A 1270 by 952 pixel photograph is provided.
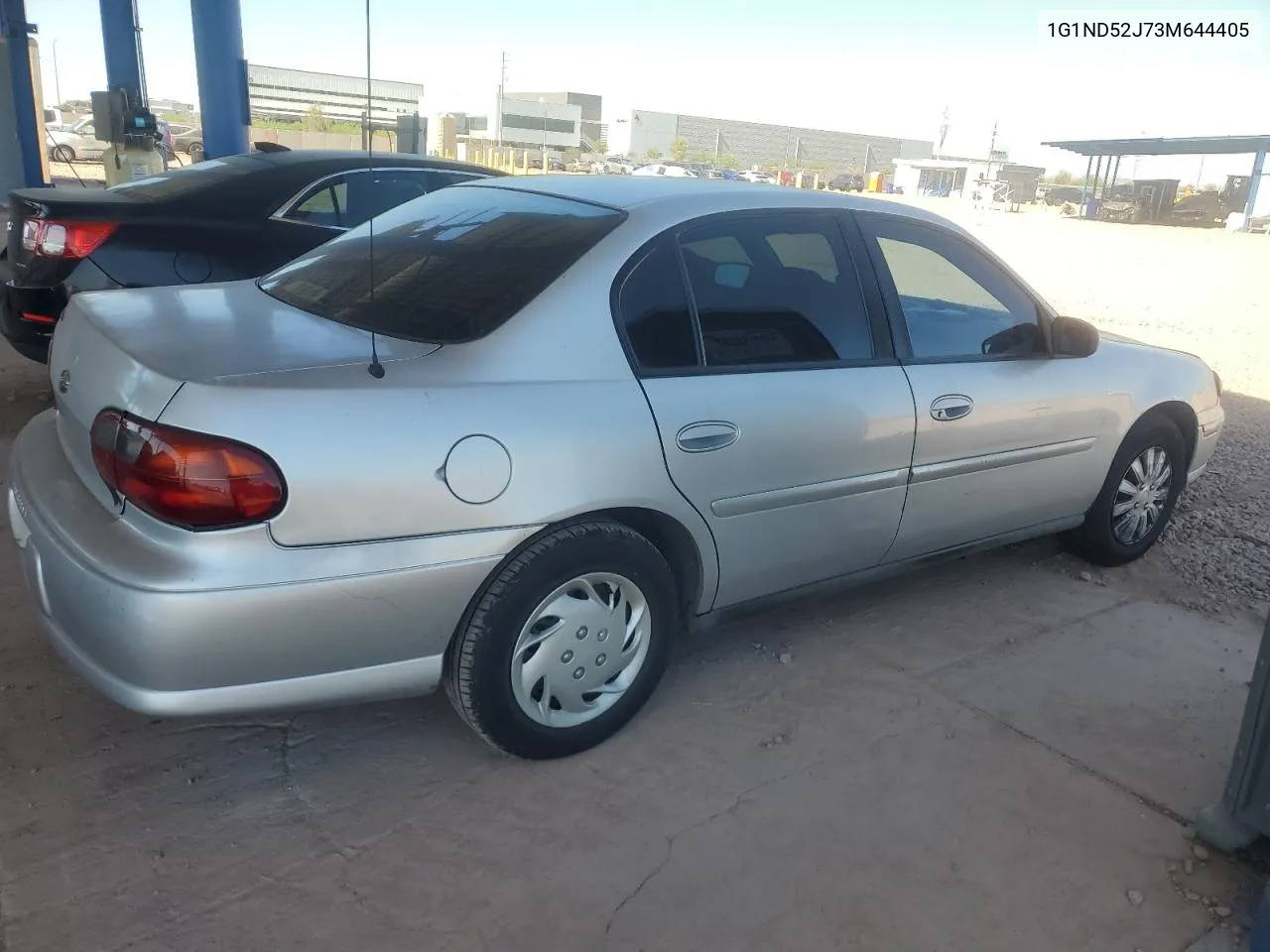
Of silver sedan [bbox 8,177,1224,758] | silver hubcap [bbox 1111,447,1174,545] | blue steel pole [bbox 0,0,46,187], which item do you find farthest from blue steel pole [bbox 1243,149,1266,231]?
silver sedan [bbox 8,177,1224,758]

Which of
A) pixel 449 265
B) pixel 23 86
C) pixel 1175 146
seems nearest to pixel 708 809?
pixel 449 265

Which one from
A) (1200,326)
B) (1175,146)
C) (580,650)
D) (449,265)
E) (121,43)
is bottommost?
(1200,326)

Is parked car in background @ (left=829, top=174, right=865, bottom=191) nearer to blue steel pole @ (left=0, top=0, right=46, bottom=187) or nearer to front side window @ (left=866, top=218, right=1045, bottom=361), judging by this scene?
blue steel pole @ (left=0, top=0, right=46, bottom=187)

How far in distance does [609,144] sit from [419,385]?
96706 mm

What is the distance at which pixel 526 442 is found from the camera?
246 cm

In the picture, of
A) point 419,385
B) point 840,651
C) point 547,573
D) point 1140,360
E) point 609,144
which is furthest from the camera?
point 609,144

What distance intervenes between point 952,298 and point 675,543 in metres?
1.67

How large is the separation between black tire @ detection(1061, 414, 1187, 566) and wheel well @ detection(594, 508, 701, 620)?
2.21m

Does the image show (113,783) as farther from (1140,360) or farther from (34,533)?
(1140,360)

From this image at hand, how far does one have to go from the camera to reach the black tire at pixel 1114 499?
4.23 meters

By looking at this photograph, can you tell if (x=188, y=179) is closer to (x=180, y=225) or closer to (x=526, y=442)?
(x=180, y=225)

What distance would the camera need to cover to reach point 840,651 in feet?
11.8

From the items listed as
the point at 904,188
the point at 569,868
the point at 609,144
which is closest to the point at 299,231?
the point at 569,868

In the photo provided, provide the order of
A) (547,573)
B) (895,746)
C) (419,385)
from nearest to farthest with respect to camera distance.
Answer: (419,385), (547,573), (895,746)
